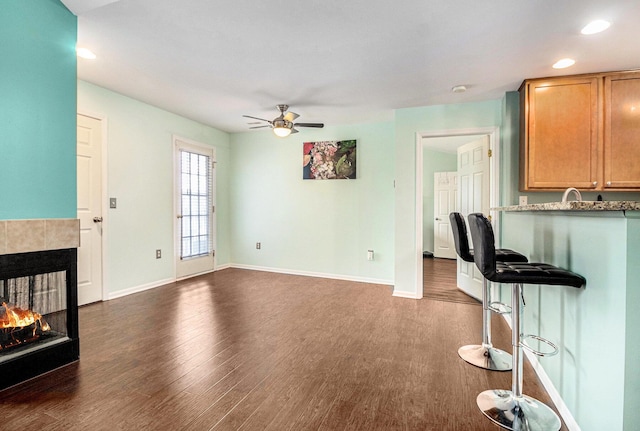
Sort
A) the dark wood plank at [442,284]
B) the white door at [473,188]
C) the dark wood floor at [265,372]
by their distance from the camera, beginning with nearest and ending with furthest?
the dark wood floor at [265,372], the white door at [473,188], the dark wood plank at [442,284]

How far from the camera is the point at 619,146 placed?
2918 mm

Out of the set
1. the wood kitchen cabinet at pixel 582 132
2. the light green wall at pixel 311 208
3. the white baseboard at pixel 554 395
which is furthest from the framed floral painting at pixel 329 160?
the white baseboard at pixel 554 395

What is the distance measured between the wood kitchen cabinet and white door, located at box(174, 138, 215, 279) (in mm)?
4456

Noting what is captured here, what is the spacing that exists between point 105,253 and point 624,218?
174 inches

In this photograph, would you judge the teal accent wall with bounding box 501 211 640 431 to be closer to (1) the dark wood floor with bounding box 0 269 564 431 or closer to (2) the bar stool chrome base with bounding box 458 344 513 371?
(2) the bar stool chrome base with bounding box 458 344 513 371

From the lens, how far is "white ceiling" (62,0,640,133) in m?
2.05

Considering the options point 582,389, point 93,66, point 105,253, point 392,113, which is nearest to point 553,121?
point 392,113

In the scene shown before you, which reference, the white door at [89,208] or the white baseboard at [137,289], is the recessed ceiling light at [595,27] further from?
the white baseboard at [137,289]

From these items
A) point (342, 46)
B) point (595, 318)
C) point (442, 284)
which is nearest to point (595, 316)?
point (595, 318)

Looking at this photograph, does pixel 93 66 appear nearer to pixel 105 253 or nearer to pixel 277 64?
pixel 277 64

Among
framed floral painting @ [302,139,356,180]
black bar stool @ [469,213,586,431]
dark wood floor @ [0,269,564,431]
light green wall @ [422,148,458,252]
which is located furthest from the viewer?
light green wall @ [422,148,458,252]

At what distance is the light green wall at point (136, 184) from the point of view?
3.67m

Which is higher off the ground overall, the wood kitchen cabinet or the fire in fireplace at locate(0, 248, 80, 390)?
the wood kitchen cabinet

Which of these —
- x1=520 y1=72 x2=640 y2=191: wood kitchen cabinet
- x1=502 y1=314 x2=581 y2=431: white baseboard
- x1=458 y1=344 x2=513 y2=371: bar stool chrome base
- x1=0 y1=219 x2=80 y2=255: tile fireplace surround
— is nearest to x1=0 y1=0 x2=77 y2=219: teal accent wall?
x1=0 y1=219 x2=80 y2=255: tile fireplace surround
